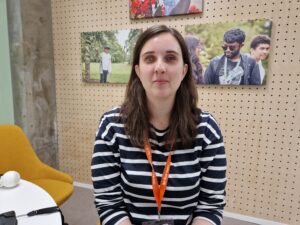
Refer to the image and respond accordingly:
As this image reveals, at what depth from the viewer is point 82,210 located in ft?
7.95

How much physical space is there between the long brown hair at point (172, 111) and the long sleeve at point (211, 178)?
88 millimetres

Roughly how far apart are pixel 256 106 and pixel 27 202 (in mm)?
1771

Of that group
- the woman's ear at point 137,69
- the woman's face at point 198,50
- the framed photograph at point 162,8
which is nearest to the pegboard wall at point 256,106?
the framed photograph at point 162,8

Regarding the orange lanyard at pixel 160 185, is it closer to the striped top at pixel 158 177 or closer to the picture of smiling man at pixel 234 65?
Answer: the striped top at pixel 158 177

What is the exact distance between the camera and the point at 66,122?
9.45 ft

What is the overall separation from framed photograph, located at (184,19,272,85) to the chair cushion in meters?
1.41

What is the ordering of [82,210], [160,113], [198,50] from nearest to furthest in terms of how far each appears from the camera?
[160,113] → [198,50] → [82,210]

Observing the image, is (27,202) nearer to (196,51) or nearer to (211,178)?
(211,178)

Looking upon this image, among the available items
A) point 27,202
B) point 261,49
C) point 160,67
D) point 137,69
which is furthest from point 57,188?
point 261,49

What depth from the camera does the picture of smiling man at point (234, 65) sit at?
2.00 meters

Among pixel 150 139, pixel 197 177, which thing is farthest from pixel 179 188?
pixel 150 139

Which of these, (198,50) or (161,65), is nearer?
(161,65)

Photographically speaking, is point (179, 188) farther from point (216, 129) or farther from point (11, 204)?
point (11, 204)

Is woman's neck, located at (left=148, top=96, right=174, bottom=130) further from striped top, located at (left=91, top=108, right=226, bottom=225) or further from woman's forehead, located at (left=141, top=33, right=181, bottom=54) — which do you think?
woman's forehead, located at (left=141, top=33, right=181, bottom=54)
